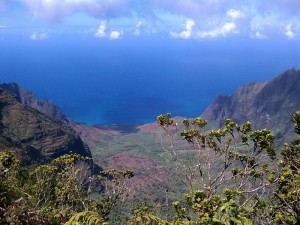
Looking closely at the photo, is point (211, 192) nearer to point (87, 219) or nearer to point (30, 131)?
point (87, 219)

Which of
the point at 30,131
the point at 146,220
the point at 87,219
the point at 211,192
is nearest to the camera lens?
the point at 87,219

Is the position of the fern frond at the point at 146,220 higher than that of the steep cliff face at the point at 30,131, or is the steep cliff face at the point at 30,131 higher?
the steep cliff face at the point at 30,131

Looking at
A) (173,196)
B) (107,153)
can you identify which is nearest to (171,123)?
(173,196)

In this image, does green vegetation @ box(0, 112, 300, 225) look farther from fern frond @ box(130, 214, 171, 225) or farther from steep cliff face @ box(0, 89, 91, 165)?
steep cliff face @ box(0, 89, 91, 165)

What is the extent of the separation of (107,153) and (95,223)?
611ft

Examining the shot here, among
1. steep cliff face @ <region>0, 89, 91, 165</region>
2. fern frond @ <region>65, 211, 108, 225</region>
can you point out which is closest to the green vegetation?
fern frond @ <region>65, 211, 108, 225</region>

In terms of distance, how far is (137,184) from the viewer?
128375 mm

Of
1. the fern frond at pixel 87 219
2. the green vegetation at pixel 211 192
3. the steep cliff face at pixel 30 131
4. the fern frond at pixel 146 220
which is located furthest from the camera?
the steep cliff face at pixel 30 131

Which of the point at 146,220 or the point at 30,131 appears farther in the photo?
the point at 30,131

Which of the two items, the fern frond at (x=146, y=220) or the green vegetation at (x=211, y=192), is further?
the fern frond at (x=146, y=220)

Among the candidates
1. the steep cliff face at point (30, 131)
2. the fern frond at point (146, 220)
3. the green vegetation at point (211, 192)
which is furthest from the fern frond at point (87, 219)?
the steep cliff face at point (30, 131)

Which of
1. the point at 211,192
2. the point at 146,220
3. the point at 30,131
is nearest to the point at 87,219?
the point at 146,220

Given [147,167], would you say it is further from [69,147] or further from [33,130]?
[33,130]

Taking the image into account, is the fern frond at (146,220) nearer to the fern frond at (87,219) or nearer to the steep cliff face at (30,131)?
the fern frond at (87,219)
